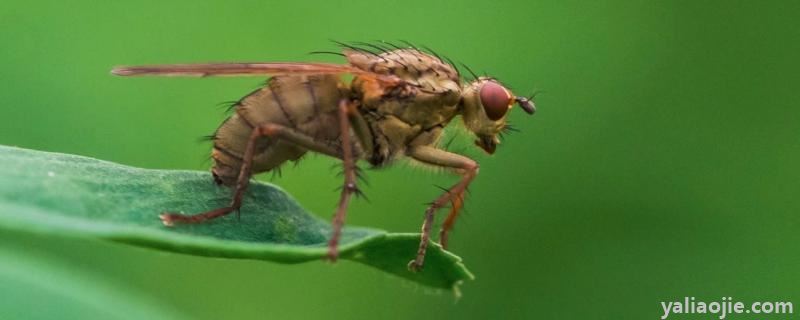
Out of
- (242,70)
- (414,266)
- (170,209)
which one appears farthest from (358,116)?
(170,209)

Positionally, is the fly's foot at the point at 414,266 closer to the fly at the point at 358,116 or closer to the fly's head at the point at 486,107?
the fly at the point at 358,116

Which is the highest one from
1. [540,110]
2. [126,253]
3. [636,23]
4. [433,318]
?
[636,23]

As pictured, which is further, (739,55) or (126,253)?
(739,55)

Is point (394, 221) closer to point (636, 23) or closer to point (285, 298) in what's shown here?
point (285, 298)

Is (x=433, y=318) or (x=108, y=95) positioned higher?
(x=108, y=95)

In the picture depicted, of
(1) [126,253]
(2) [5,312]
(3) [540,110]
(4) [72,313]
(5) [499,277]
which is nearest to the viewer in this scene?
(2) [5,312]

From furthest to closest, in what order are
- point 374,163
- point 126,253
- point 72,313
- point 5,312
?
point 126,253 → point 374,163 → point 72,313 → point 5,312

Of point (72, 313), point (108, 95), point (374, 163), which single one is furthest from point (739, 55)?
point (72, 313)

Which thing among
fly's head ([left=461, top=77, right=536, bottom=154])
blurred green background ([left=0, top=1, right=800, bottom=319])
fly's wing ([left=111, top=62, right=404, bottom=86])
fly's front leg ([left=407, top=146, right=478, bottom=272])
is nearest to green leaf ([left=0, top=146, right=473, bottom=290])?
fly's wing ([left=111, top=62, right=404, bottom=86])
